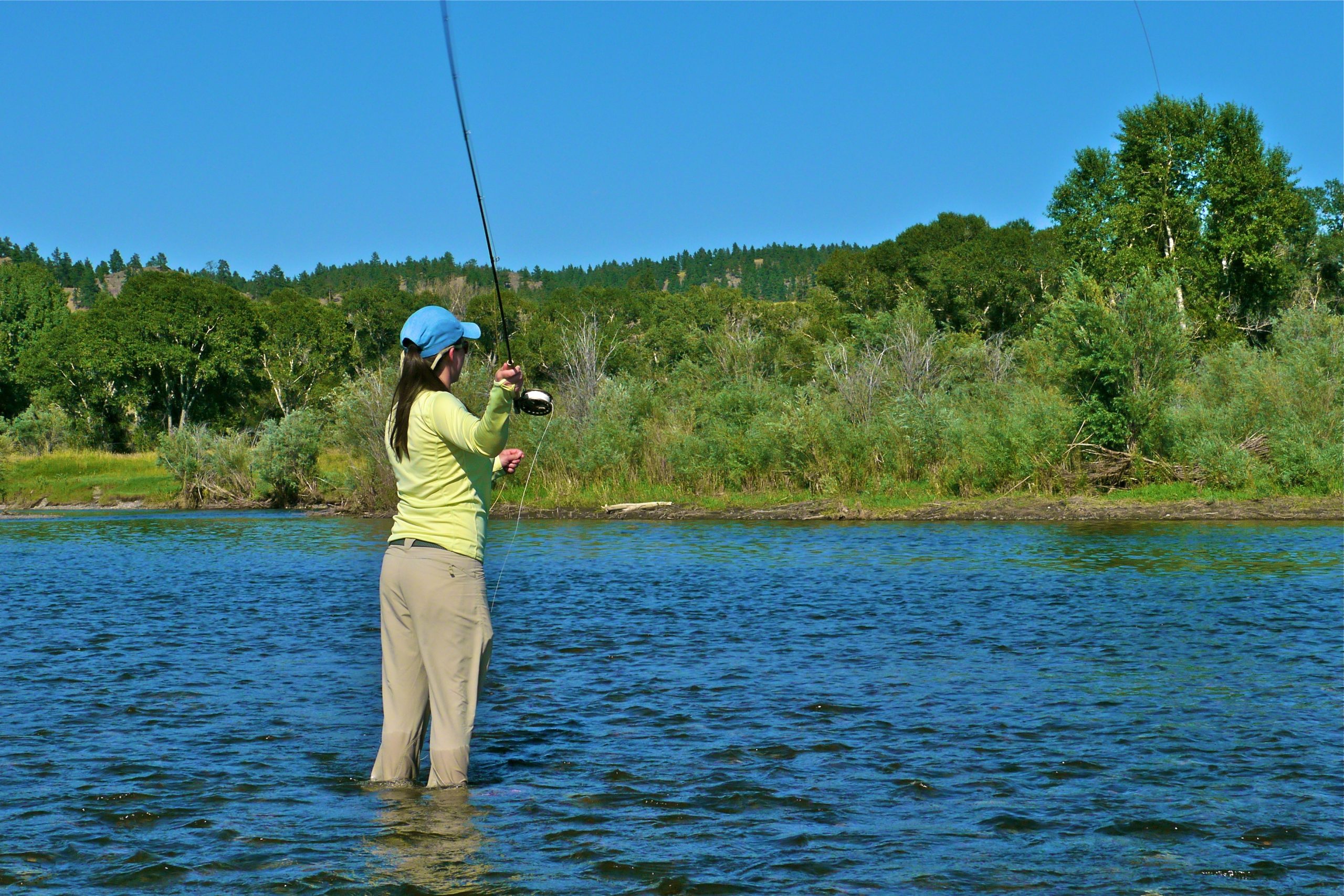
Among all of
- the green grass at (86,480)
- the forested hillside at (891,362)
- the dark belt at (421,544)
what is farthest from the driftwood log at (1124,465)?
the green grass at (86,480)

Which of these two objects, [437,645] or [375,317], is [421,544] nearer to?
[437,645]

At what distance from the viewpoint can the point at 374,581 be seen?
18.0m

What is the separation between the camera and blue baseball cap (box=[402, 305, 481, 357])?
6035mm

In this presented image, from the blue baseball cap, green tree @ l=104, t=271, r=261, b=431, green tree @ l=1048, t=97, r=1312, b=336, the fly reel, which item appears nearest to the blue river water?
the fly reel

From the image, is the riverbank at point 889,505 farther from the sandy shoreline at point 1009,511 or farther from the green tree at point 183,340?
the green tree at point 183,340

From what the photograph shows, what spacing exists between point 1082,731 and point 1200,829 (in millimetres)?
1951

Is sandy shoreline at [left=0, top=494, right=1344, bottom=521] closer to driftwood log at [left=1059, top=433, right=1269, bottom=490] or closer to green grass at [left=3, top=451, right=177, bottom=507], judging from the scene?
driftwood log at [left=1059, top=433, right=1269, bottom=490]

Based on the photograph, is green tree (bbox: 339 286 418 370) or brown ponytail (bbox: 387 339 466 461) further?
green tree (bbox: 339 286 418 370)

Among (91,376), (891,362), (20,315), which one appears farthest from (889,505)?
(20,315)

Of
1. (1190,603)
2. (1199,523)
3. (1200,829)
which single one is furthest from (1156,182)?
(1200,829)

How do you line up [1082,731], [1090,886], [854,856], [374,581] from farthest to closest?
[374,581] → [1082,731] → [854,856] → [1090,886]

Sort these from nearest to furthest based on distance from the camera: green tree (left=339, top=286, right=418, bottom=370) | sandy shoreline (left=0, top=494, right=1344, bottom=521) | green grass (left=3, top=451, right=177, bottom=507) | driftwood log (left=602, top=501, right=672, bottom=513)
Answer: sandy shoreline (left=0, top=494, right=1344, bottom=521)
driftwood log (left=602, top=501, right=672, bottom=513)
green grass (left=3, top=451, right=177, bottom=507)
green tree (left=339, top=286, right=418, bottom=370)

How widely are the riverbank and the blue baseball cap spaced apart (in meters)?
21.4

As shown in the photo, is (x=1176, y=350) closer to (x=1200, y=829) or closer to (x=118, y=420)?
(x=1200, y=829)
